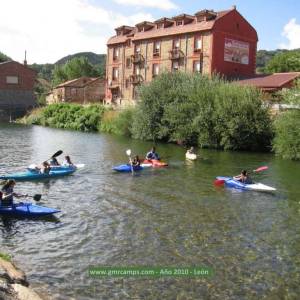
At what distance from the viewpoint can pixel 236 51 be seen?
62.0 m

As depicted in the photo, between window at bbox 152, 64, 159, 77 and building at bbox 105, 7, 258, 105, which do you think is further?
window at bbox 152, 64, 159, 77

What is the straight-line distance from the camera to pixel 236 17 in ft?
200

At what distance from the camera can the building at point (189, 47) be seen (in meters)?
59.6

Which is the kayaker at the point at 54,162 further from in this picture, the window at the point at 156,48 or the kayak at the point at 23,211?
the window at the point at 156,48

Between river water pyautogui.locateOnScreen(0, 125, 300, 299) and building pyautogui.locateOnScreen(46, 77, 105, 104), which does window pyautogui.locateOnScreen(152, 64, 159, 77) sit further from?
river water pyautogui.locateOnScreen(0, 125, 300, 299)

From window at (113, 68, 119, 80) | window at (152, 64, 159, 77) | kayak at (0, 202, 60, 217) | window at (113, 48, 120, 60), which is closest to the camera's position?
kayak at (0, 202, 60, 217)

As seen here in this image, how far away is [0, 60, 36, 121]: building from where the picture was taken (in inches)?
3391

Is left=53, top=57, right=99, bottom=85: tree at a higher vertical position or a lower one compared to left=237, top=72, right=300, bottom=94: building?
higher

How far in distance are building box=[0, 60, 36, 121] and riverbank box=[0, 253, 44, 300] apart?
77082mm

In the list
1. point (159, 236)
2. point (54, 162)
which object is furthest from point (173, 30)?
point (159, 236)

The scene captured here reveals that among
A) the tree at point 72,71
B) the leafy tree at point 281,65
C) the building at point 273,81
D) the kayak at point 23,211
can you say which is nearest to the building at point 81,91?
the tree at point 72,71

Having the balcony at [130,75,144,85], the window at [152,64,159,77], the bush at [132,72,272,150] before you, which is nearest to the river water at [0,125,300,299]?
the bush at [132,72,272,150]

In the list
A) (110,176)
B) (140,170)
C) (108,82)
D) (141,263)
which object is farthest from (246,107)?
(108,82)

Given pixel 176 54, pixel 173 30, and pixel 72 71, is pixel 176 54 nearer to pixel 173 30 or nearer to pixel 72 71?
pixel 173 30
